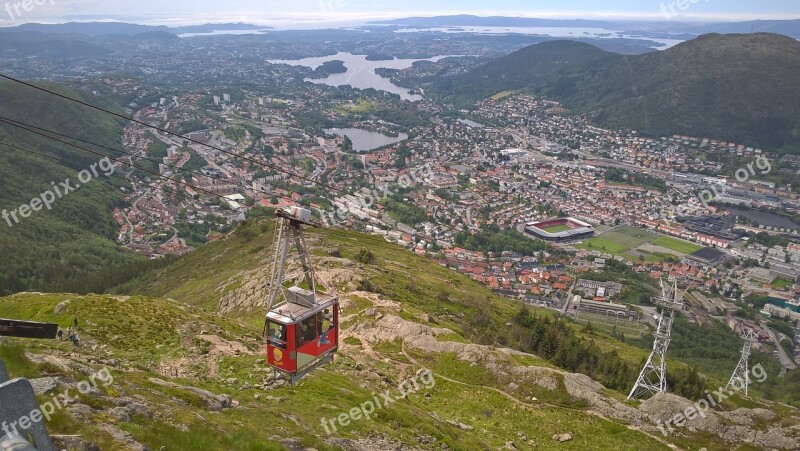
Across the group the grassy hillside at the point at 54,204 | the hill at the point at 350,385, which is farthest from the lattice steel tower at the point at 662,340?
the grassy hillside at the point at 54,204

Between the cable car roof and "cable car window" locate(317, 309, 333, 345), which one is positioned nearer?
the cable car roof

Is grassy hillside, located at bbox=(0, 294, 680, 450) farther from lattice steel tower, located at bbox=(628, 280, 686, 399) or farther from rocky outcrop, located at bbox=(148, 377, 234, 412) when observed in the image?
lattice steel tower, located at bbox=(628, 280, 686, 399)

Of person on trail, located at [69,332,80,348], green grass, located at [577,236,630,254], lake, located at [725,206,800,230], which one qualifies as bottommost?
green grass, located at [577,236,630,254]

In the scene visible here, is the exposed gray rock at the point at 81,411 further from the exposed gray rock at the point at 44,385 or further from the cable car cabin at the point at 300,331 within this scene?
the cable car cabin at the point at 300,331

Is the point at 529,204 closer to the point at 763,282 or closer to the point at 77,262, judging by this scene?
the point at 763,282

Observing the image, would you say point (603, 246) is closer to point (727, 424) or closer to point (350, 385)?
point (727, 424)

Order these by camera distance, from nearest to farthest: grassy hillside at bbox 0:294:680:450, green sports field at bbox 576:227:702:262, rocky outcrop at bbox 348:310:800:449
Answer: grassy hillside at bbox 0:294:680:450 < rocky outcrop at bbox 348:310:800:449 < green sports field at bbox 576:227:702:262

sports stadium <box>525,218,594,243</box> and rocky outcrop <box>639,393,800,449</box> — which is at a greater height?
rocky outcrop <box>639,393,800,449</box>

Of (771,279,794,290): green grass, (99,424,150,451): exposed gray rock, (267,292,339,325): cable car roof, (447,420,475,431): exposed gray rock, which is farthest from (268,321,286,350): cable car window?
(771,279,794,290): green grass
